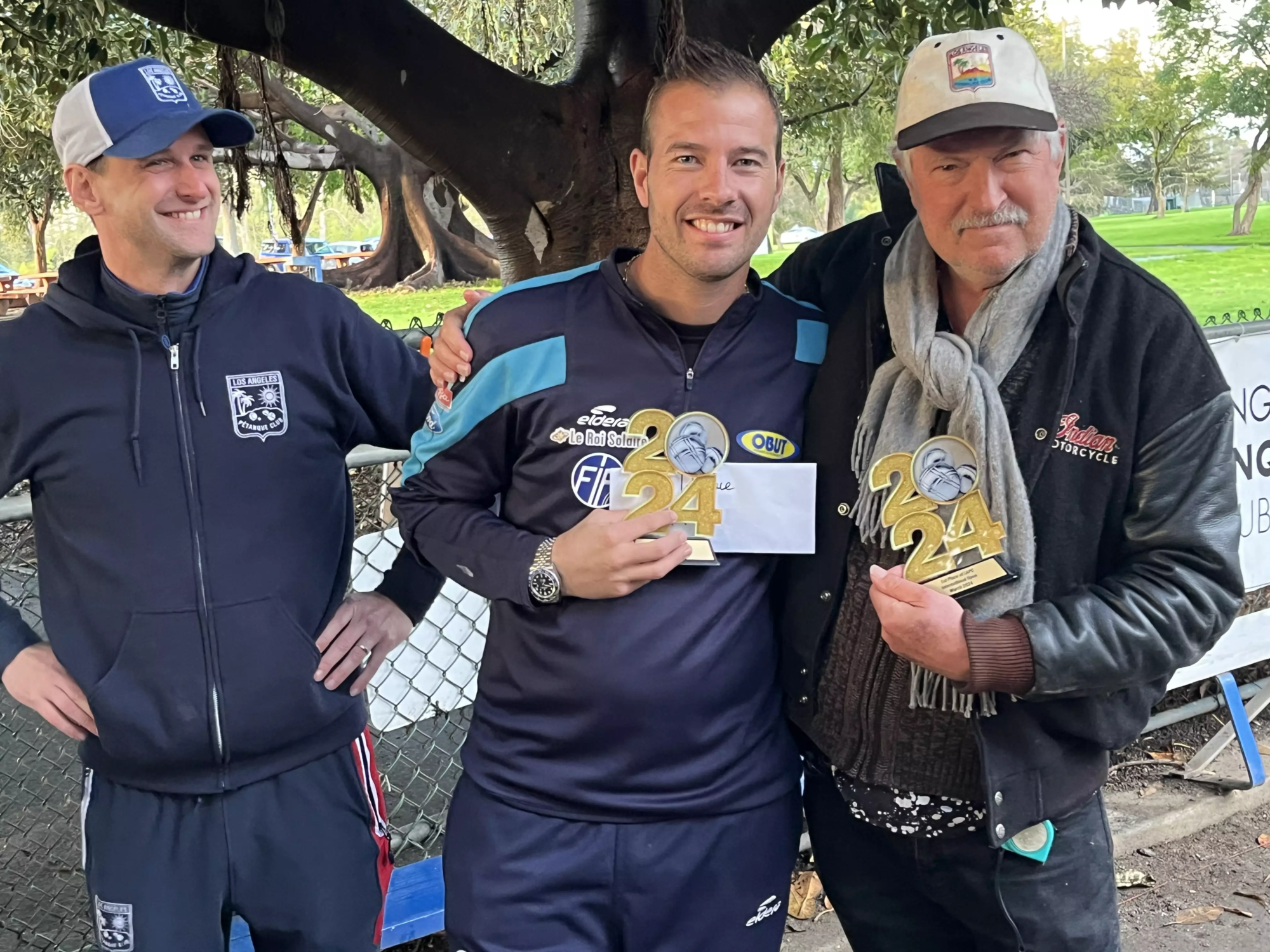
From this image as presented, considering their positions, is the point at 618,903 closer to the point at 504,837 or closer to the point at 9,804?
the point at 504,837

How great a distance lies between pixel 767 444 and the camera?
2.17 m

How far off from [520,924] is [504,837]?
6.7 inches

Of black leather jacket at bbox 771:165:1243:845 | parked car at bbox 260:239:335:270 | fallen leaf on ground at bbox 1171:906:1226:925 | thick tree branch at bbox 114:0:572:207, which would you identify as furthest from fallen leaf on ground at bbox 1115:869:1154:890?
parked car at bbox 260:239:335:270

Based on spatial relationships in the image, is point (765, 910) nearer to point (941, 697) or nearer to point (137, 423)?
point (941, 697)

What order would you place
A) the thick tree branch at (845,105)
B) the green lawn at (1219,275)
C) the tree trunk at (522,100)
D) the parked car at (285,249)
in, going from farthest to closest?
1. the parked car at (285,249)
2. the green lawn at (1219,275)
3. the thick tree branch at (845,105)
4. the tree trunk at (522,100)

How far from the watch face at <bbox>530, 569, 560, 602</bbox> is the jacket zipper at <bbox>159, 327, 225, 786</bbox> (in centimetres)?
70

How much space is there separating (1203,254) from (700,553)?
16.8 metres

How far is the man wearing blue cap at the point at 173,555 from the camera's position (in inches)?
87.1

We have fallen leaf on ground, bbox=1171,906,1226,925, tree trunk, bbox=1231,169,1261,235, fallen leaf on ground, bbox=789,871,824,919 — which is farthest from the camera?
tree trunk, bbox=1231,169,1261,235

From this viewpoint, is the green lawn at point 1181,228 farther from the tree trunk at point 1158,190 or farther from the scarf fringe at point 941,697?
the scarf fringe at point 941,697

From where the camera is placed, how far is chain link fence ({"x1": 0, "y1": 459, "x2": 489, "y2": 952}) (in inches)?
134

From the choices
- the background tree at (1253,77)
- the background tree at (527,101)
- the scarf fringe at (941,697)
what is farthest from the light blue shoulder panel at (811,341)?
the background tree at (1253,77)

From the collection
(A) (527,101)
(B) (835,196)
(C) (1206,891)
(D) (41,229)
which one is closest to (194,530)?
(A) (527,101)

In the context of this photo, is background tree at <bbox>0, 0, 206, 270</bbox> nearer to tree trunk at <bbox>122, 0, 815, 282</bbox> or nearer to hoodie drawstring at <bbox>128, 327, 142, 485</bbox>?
tree trunk at <bbox>122, 0, 815, 282</bbox>
